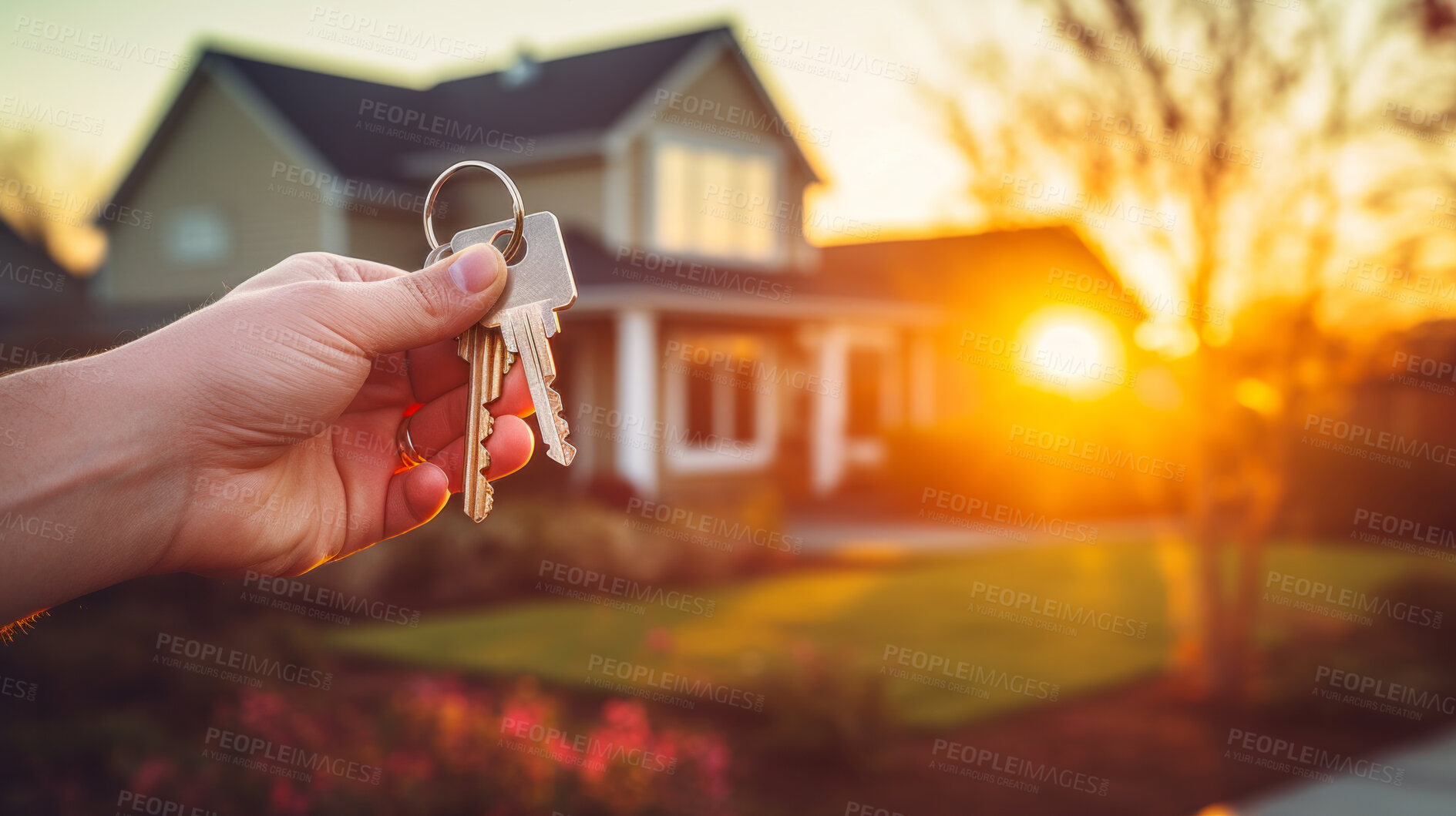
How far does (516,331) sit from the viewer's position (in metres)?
2.07

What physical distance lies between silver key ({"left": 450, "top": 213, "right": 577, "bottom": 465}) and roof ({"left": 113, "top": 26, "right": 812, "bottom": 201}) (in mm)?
14175

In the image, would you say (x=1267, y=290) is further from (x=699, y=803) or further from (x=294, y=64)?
(x=294, y=64)

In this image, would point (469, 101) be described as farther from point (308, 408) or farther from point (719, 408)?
point (308, 408)

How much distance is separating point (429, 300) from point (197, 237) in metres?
17.4

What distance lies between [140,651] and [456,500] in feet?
15.6

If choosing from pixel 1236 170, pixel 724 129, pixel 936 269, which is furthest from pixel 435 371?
pixel 936 269

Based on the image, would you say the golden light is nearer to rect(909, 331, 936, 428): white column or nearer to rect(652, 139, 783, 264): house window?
rect(909, 331, 936, 428): white column

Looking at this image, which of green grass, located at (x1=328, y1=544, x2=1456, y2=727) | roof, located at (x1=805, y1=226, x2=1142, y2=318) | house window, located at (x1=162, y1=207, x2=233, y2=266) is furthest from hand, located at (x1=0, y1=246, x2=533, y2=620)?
house window, located at (x1=162, y1=207, x2=233, y2=266)

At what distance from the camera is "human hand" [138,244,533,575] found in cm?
204

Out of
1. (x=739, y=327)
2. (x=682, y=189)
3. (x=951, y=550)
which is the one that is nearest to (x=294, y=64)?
(x=682, y=189)

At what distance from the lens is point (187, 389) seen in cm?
201

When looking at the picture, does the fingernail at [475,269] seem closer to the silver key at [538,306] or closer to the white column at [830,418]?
the silver key at [538,306]

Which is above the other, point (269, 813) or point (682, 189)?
point (682, 189)

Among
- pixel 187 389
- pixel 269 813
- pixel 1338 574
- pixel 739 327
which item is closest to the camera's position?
pixel 187 389
